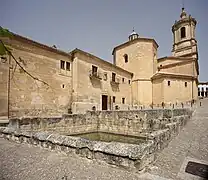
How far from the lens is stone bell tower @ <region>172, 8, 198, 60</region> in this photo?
35719mm

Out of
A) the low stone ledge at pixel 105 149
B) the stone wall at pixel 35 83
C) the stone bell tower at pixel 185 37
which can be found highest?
the stone bell tower at pixel 185 37

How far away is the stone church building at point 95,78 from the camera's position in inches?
571

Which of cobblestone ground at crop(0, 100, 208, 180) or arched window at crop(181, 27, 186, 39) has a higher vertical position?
arched window at crop(181, 27, 186, 39)

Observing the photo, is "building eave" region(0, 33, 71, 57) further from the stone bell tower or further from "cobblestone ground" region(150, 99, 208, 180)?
the stone bell tower

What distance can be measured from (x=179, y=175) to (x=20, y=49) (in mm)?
15796

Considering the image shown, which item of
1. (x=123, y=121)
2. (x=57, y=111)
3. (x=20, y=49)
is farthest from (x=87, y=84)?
(x=20, y=49)

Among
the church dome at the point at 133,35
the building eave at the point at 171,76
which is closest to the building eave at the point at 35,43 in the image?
the building eave at the point at 171,76

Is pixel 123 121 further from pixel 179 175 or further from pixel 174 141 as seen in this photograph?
pixel 179 175

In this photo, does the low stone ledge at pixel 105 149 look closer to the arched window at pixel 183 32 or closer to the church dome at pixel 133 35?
the church dome at pixel 133 35

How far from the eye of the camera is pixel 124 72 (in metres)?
28.1

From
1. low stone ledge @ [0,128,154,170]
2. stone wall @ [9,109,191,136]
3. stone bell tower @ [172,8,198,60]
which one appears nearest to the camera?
low stone ledge @ [0,128,154,170]

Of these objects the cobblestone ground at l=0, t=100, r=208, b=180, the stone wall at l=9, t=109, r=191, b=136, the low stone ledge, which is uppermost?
the low stone ledge

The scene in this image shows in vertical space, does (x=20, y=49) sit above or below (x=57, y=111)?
above

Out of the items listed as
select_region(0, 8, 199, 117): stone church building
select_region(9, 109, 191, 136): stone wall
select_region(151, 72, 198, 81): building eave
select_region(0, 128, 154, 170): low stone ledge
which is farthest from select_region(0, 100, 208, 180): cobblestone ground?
select_region(151, 72, 198, 81): building eave
